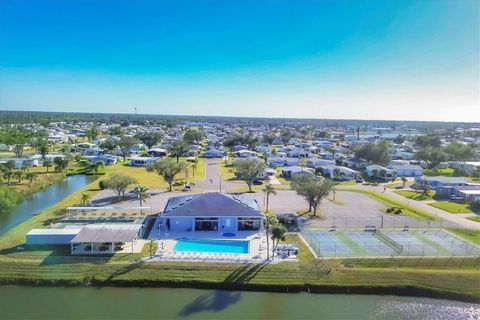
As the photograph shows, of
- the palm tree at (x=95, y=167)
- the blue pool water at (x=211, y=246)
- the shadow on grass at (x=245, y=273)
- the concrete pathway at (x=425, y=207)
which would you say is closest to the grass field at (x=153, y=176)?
the palm tree at (x=95, y=167)

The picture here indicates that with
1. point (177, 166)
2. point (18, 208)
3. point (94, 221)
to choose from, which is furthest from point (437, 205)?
point (18, 208)

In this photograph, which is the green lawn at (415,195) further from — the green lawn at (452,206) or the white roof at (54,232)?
the white roof at (54,232)

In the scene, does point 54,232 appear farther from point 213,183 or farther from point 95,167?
point 95,167

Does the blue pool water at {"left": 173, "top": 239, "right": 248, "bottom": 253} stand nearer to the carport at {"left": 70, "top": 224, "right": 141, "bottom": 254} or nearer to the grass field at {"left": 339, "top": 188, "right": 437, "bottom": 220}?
the carport at {"left": 70, "top": 224, "right": 141, "bottom": 254}

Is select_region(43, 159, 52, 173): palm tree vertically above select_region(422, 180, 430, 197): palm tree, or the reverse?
select_region(43, 159, 52, 173): palm tree

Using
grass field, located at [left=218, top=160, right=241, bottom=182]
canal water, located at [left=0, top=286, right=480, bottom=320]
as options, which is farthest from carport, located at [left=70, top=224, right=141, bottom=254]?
grass field, located at [left=218, top=160, right=241, bottom=182]
